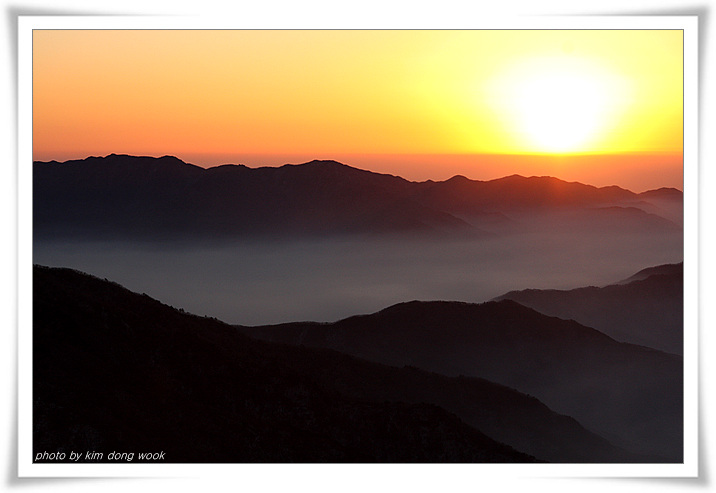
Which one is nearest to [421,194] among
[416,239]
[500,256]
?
[416,239]

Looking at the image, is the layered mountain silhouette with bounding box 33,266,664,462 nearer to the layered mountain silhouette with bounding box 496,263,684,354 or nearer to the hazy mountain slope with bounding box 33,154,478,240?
the layered mountain silhouette with bounding box 496,263,684,354

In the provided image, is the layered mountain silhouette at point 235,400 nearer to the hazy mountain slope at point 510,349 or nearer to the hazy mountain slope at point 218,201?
the hazy mountain slope at point 510,349

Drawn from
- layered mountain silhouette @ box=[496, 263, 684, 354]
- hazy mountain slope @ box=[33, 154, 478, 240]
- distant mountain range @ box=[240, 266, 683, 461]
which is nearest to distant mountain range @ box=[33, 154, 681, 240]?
hazy mountain slope @ box=[33, 154, 478, 240]

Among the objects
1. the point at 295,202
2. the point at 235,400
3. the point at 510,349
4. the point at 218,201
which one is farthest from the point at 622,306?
the point at 218,201

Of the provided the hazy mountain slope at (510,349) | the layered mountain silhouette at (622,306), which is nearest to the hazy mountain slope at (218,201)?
the hazy mountain slope at (510,349)

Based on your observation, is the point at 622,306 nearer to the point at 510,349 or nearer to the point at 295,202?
the point at 510,349
